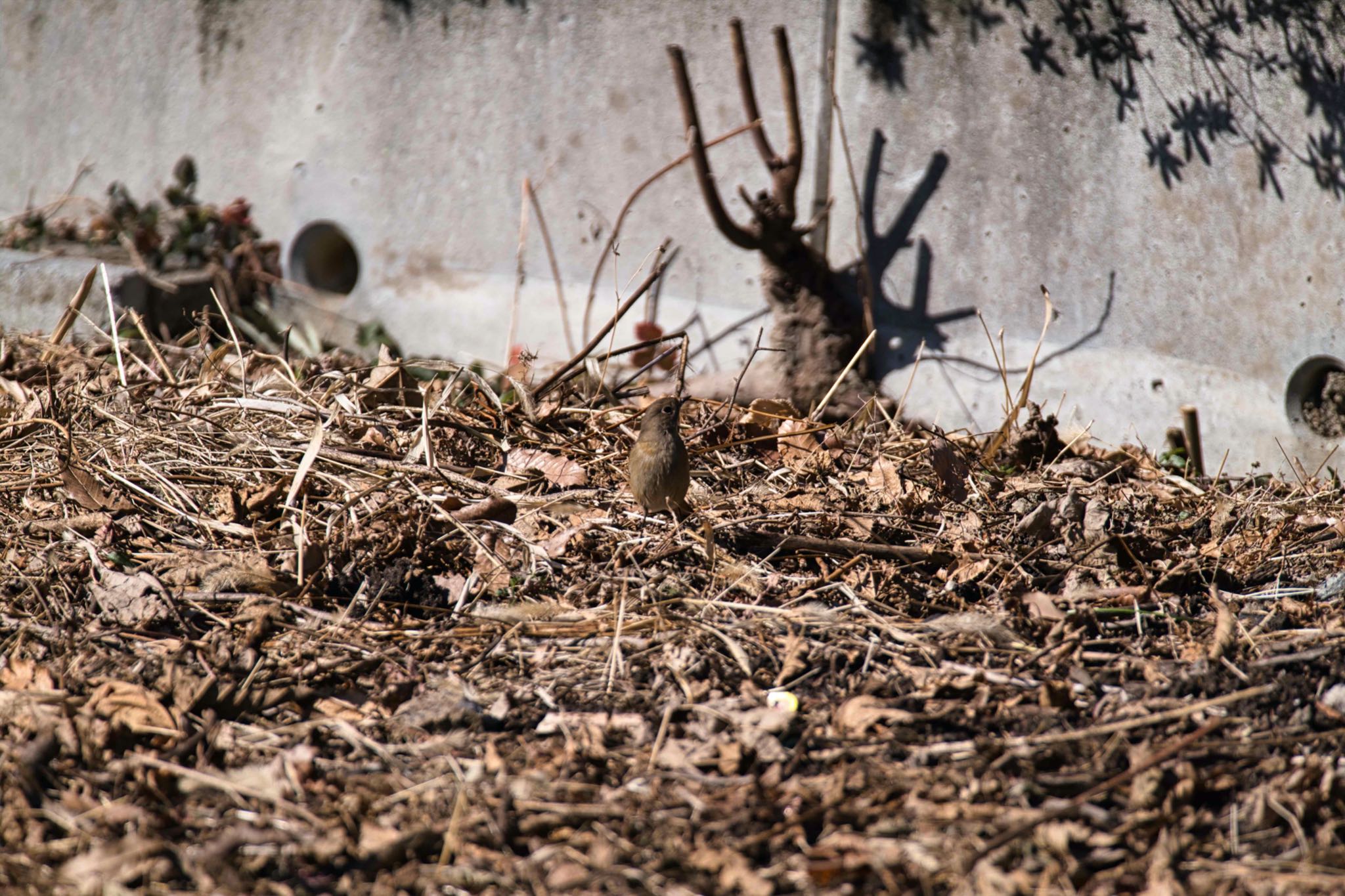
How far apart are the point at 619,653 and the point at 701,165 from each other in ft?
9.25

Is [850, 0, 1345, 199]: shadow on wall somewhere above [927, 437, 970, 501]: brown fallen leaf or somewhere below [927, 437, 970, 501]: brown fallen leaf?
above

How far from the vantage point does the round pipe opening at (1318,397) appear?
4.50 meters

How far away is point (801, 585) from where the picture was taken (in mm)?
3018

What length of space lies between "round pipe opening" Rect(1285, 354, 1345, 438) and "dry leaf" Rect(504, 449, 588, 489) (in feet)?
9.85

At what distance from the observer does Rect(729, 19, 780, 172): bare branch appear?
4875 millimetres

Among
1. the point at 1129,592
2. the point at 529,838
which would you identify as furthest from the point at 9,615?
the point at 1129,592

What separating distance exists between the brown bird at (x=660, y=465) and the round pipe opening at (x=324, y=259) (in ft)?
12.0

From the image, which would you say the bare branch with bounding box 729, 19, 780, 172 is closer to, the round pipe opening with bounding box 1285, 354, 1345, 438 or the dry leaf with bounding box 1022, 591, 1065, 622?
the round pipe opening with bounding box 1285, 354, 1345, 438

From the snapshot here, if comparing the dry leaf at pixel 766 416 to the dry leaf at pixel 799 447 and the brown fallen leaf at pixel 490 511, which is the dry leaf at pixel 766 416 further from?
the brown fallen leaf at pixel 490 511

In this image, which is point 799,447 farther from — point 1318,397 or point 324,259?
point 324,259

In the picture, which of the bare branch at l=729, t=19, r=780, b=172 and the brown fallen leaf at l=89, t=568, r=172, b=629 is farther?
the bare branch at l=729, t=19, r=780, b=172

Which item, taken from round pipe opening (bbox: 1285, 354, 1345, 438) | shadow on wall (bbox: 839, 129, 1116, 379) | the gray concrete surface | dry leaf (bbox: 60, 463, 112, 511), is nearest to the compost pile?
dry leaf (bbox: 60, 463, 112, 511)

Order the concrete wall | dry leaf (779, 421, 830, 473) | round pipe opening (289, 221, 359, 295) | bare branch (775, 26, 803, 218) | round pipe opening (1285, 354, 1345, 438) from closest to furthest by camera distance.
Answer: dry leaf (779, 421, 830, 473) < round pipe opening (1285, 354, 1345, 438) < the concrete wall < bare branch (775, 26, 803, 218) < round pipe opening (289, 221, 359, 295)

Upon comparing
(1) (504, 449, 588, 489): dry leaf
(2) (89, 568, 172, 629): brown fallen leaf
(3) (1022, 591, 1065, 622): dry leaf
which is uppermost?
(1) (504, 449, 588, 489): dry leaf
